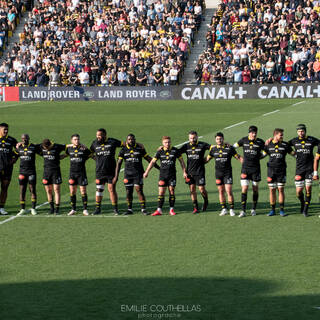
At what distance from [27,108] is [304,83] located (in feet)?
61.6

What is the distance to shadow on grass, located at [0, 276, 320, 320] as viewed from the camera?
9828 mm

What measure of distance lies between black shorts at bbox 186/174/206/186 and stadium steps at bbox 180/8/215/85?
36.8 meters

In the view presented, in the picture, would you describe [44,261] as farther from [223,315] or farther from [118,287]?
[223,315]

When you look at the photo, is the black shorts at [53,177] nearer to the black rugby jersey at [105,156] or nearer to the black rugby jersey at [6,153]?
the black rugby jersey at [105,156]

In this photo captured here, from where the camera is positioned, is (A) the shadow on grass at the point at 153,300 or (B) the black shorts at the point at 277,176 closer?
(A) the shadow on grass at the point at 153,300

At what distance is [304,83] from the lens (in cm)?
4853

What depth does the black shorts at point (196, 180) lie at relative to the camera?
16688mm

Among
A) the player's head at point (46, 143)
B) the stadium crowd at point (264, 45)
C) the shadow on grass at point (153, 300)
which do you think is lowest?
the shadow on grass at point (153, 300)

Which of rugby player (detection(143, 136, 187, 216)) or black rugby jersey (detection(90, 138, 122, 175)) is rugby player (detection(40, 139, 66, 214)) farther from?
rugby player (detection(143, 136, 187, 216))

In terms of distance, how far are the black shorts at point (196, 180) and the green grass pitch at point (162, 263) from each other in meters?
0.75

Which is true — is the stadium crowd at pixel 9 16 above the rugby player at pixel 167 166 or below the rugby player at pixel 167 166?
above

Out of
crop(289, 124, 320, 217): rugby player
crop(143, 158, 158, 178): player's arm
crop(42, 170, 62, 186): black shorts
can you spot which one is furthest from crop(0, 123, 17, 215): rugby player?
crop(289, 124, 320, 217): rugby player

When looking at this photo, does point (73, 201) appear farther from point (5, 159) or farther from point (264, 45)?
point (264, 45)

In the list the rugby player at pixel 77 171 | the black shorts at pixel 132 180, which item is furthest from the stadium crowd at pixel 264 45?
the rugby player at pixel 77 171
